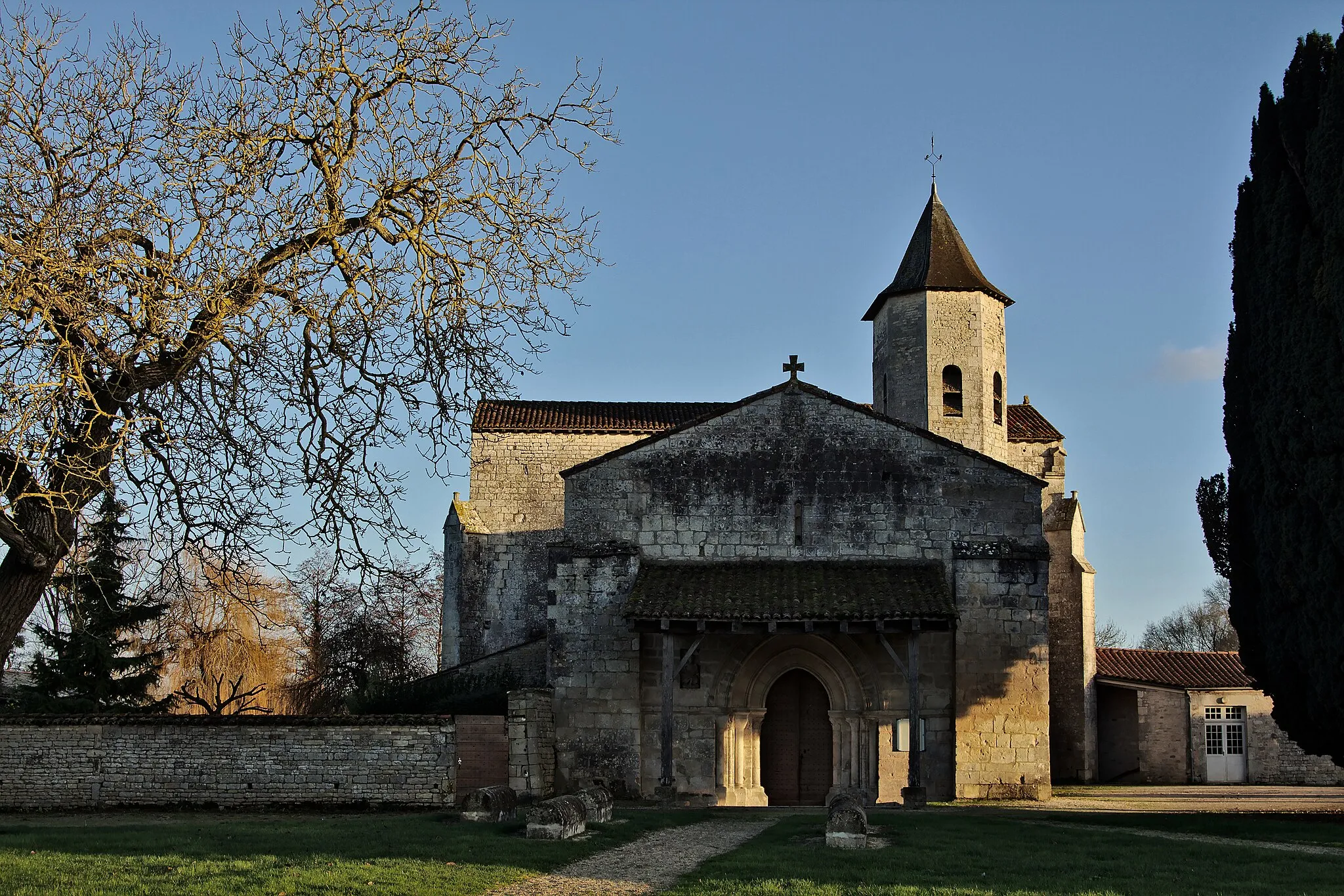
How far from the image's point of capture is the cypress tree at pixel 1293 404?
17.3m

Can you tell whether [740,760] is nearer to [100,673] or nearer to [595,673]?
[595,673]

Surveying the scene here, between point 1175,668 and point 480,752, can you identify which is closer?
point 480,752

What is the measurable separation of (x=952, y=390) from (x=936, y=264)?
3.02 metres

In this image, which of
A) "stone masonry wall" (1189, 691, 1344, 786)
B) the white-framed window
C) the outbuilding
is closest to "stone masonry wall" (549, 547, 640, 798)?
the white-framed window

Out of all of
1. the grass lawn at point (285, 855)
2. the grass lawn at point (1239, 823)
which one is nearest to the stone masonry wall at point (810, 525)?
the grass lawn at point (1239, 823)

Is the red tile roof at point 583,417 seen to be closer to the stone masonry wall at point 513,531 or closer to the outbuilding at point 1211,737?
the stone masonry wall at point 513,531

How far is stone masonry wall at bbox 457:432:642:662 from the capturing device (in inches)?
1252

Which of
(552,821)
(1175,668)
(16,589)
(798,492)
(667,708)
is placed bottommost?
(552,821)

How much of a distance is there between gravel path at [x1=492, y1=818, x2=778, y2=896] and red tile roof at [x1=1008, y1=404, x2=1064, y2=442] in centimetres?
1829

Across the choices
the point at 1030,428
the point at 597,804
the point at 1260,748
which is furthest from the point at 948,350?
the point at 597,804

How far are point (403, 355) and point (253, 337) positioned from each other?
104cm

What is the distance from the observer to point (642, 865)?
1309cm

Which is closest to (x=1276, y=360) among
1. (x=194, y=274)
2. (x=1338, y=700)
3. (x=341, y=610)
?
(x=1338, y=700)

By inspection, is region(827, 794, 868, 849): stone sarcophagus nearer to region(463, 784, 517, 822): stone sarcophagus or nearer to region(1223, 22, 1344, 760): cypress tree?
region(463, 784, 517, 822): stone sarcophagus
